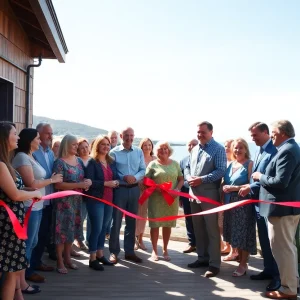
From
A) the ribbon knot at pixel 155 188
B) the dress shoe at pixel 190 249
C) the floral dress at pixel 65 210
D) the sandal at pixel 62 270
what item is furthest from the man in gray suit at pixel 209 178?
the sandal at pixel 62 270

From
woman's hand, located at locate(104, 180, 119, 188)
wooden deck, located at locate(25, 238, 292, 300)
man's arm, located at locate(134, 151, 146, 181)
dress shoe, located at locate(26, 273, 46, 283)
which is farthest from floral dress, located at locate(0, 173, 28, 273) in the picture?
man's arm, located at locate(134, 151, 146, 181)

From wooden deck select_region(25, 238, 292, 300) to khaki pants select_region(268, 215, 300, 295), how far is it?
35cm

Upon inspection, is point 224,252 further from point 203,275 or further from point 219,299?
point 219,299

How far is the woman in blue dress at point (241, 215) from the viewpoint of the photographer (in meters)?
5.08

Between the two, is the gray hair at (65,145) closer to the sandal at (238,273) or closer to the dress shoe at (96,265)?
the dress shoe at (96,265)

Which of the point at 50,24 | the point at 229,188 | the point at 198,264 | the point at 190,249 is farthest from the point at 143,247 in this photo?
the point at 50,24

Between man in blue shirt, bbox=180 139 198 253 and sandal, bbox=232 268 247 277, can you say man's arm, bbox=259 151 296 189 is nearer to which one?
sandal, bbox=232 268 247 277

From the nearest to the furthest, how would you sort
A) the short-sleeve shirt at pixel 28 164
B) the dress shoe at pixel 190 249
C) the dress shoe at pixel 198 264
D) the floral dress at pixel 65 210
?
the short-sleeve shirt at pixel 28 164, the floral dress at pixel 65 210, the dress shoe at pixel 198 264, the dress shoe at pixel 190 249

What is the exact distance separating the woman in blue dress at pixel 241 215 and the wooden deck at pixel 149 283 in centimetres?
31

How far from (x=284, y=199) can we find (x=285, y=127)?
70 cm

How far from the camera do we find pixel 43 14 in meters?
4.93

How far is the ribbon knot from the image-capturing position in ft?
18.3

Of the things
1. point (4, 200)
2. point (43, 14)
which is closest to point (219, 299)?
point (4, 200)

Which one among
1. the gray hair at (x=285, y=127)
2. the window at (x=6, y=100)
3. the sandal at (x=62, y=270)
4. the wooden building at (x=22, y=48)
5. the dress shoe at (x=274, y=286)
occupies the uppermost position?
the wooden building at (x=22, y=48)
